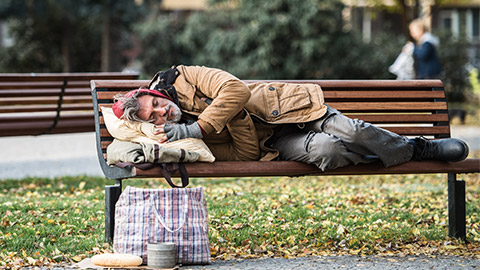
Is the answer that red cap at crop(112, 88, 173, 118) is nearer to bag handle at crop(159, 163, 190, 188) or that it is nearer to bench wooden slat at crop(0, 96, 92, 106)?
bag handle at crop(159, 163, 190, 188)

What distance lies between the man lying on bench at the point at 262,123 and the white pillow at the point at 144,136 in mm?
39

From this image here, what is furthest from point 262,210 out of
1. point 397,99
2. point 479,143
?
point 479,143

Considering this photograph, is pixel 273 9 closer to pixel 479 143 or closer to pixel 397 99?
pixel 479 143

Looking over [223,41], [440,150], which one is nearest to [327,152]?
[440,150]

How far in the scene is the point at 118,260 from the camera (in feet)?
13.3

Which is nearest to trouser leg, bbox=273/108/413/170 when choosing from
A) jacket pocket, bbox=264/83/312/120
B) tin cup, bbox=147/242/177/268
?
jacket pocket, bbox=264/83/312/120

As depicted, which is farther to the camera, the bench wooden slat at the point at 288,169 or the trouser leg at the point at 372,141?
the trouser leg at the point at 372,141

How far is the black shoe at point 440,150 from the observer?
4.75 metres

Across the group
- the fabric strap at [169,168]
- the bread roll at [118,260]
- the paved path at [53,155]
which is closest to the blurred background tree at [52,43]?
the paved path at [53,155]

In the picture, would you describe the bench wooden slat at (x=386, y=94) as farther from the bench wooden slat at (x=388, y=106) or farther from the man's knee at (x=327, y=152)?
the man's knee at (x=327, y=152)

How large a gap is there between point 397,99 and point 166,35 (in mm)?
18493

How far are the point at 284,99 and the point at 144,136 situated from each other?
992mm

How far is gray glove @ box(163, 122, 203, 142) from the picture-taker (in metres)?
4.43

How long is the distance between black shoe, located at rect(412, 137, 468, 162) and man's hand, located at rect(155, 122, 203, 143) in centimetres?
144
